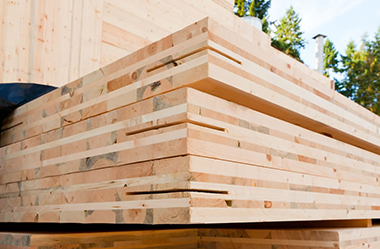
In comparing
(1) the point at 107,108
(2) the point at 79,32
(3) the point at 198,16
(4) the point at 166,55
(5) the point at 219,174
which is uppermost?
(3) the point at 198,16

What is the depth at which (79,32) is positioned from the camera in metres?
3.57

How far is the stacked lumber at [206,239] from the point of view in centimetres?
178

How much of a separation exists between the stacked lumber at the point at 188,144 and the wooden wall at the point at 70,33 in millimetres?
1013

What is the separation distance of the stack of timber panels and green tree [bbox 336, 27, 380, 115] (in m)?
18.4

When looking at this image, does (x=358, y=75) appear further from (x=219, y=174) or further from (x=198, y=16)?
(x=219, y=174)

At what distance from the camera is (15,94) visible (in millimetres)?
2619

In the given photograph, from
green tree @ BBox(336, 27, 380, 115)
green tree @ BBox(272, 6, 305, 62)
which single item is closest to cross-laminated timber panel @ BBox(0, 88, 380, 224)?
green tree @ BBox(336, 27, 380, 115)

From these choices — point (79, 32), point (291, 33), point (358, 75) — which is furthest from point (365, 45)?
point (79, 32)

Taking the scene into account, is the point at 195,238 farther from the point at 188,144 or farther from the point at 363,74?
the point at 363,74

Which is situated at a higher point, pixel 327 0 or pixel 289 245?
pixel 327 0

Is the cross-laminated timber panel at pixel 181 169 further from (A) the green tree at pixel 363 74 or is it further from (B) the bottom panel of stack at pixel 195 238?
(A) the green tree at pixel 363 74

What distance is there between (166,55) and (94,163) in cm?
58

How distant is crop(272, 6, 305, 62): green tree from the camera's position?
845 inches

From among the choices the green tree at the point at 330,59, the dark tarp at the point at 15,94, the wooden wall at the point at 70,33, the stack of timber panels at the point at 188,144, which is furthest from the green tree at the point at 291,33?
the stack of timber panels at the point at 188,144
